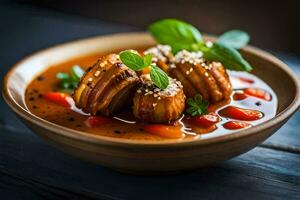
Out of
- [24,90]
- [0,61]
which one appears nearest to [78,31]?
[0,61]

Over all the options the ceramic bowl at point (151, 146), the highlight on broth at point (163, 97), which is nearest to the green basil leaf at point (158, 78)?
the highlight on broth at point (163, 97)

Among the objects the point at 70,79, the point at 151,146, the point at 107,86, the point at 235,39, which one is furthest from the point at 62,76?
the point at 151,146

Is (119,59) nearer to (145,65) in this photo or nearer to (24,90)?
(145,65)

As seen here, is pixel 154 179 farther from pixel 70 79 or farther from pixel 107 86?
pixel 70 79

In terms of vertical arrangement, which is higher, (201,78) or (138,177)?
(201,78)

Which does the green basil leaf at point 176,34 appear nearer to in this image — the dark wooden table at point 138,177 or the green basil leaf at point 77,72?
the green basil leaf at point 77,72

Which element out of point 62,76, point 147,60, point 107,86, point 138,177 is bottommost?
point 138,177

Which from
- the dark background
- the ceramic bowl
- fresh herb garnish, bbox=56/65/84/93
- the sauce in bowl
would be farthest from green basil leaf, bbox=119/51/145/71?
the dark background
